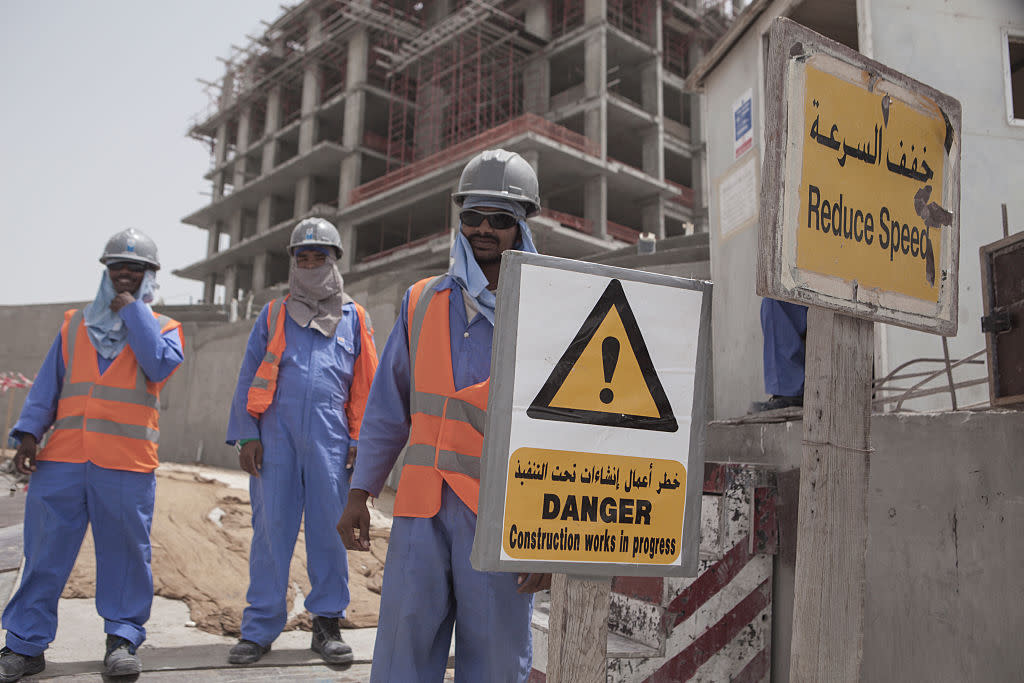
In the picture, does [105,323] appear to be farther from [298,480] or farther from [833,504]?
[833,504]

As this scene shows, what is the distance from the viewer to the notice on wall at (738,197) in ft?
20.9

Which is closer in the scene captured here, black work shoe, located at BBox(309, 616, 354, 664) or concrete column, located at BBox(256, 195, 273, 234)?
black work shoe, located at BBox(309, 616, 354, 664)

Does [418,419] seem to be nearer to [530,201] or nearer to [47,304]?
[530,201]

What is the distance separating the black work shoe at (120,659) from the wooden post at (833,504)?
285 cm

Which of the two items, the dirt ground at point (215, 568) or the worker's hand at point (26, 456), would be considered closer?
the worker's hand at point (26, 456)

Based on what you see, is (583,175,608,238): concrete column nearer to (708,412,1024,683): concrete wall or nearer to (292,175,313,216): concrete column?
(292,175,313,216): concrete column

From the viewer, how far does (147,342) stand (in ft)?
13.2

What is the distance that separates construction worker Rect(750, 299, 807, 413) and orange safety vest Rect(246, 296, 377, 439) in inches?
84.4

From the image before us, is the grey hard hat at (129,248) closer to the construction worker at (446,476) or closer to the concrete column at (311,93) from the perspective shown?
the construction worker at (446,476)

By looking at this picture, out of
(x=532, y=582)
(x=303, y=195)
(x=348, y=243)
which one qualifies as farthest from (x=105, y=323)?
(x=303, y=195)

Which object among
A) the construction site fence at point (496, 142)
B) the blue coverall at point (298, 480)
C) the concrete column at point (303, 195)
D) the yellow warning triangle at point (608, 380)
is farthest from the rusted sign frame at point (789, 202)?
the concrete column at point (303, 195)

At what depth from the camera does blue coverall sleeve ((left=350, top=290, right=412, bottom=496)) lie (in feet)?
8.50

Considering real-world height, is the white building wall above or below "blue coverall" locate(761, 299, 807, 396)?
above

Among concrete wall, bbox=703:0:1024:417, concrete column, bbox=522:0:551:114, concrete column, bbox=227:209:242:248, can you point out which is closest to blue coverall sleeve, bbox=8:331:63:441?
concrete wall, bbox=703:0:1024:417
